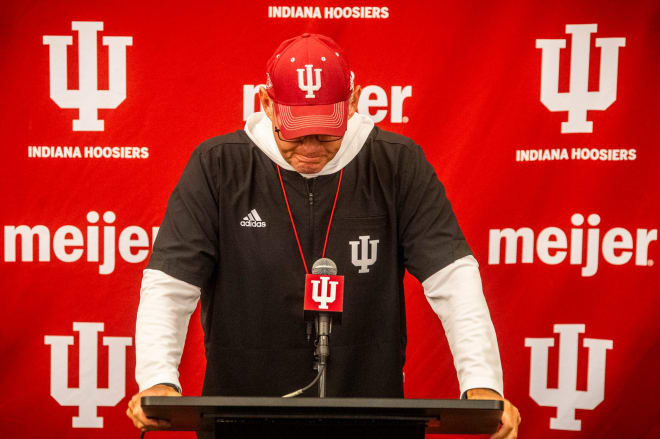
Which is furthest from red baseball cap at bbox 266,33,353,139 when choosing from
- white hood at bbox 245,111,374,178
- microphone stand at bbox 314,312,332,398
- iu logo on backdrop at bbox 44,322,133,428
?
iu logo on backdrop at bbox 44,322,133,428

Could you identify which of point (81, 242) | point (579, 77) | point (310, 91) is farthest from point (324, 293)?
point (579, 77)

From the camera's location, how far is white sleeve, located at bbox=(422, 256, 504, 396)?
1.43m

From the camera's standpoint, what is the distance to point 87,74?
258cm

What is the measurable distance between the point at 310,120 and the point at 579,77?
1498 millimetres

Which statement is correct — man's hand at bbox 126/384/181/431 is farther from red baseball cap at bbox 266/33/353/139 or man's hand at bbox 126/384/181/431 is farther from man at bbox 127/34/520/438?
red baseball cap at bbox 266/33/353/139

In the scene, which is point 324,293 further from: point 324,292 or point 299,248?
point 299,248

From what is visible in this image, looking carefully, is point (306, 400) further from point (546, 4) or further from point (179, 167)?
point (546, 4)

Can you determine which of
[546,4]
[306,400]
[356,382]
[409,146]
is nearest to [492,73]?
[546,4]

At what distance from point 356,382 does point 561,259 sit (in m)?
1.22

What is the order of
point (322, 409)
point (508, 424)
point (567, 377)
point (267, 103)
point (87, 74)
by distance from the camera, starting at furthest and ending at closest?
point (567, 377) → point (87, 74) → point (267, 103) → point (508, 424) → point (322, 409)

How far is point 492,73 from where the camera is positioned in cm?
258

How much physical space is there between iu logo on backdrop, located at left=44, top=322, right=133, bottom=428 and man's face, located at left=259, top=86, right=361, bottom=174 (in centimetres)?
140

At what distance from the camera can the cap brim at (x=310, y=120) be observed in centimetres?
146

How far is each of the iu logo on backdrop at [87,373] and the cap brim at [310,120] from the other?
1.51m
